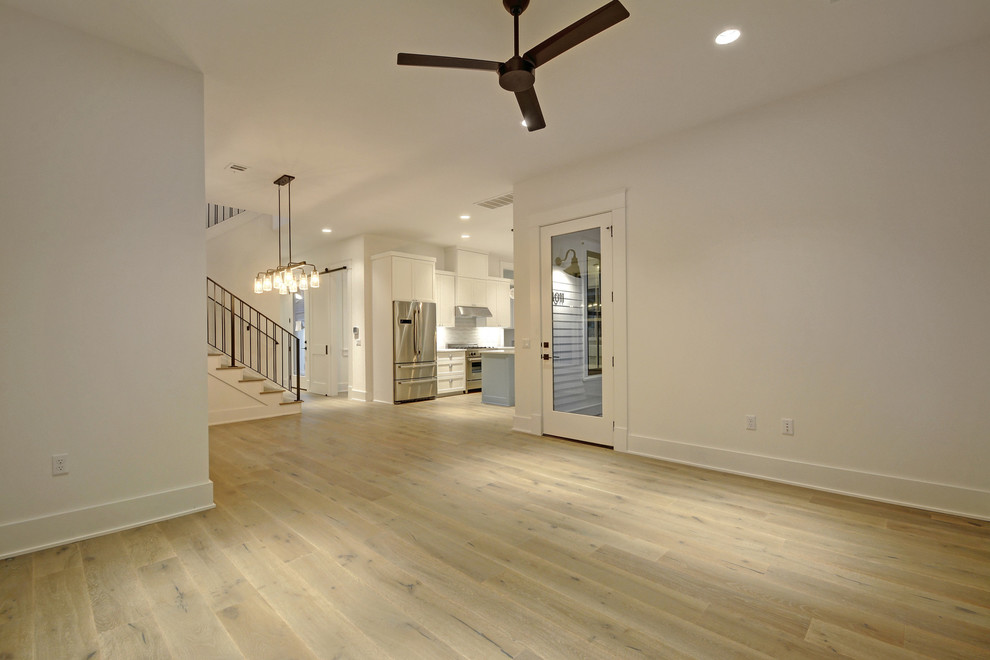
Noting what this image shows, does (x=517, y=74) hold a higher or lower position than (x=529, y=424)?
higher

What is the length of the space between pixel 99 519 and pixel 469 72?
364cm

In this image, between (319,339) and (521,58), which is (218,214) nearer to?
(319,339)

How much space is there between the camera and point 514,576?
2121 millimetres

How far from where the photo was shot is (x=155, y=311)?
287 centimetres

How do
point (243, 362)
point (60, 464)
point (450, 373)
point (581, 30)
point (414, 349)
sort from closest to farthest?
1. point (581, 30)
2. point (60, 464)
3. point (243, 362)
4. point (414, 349)
5. point (450, 373)

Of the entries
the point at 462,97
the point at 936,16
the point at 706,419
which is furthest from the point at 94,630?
the point at 936,16

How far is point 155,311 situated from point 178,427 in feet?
2.54

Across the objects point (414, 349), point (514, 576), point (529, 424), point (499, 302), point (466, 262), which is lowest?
point (514, 576)

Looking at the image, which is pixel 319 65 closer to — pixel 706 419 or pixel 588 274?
pixel 588 274

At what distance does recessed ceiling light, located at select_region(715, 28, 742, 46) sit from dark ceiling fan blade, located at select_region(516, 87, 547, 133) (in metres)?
1.19

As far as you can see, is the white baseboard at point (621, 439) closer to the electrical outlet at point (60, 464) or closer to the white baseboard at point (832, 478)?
the white baseboard at point (832, 478)

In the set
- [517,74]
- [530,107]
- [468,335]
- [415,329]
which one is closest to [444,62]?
[517,74]

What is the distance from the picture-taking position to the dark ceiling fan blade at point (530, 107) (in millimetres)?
2551

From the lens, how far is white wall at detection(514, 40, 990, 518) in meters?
2.81
